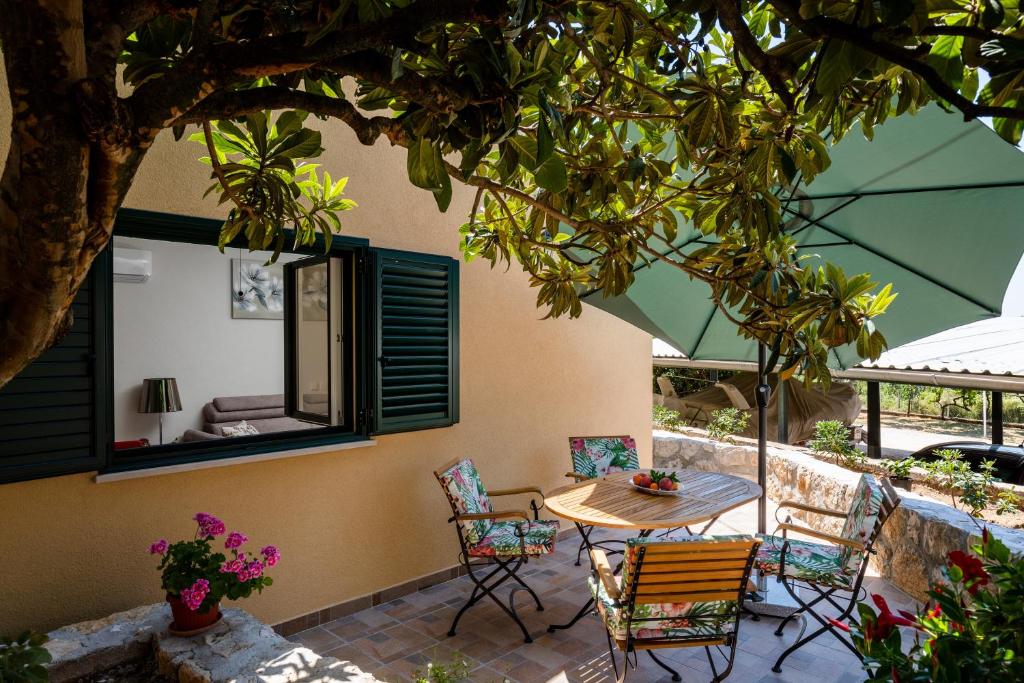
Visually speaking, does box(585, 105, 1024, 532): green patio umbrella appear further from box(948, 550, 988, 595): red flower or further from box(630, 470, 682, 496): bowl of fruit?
box(948, 550, 988, 595): red flower

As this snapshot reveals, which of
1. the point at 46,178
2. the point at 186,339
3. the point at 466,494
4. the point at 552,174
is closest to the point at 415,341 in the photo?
the point at 466,494

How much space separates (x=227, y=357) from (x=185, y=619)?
5.78 metres

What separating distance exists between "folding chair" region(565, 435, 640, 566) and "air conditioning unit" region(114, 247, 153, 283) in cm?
531

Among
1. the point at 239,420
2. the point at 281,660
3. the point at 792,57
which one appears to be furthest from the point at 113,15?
A: the point at 239,420

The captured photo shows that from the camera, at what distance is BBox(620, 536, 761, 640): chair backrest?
2898 mm

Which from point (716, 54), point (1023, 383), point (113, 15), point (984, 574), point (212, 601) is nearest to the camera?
point (113, 15)

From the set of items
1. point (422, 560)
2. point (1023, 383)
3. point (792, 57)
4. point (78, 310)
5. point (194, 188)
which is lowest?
point (422, 560)

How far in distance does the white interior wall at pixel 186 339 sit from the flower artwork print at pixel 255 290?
0.09 m

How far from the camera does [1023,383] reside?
7.66m

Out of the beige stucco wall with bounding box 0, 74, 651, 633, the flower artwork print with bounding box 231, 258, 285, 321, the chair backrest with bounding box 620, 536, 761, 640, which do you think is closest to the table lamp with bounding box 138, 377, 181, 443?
the flower artwork print with bounding box 231, 258, 285, 321

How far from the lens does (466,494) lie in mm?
4340

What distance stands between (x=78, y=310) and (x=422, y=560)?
2.89m

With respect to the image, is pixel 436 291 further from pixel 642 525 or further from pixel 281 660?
pixel 281 660

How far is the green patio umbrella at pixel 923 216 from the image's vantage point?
281 cm
